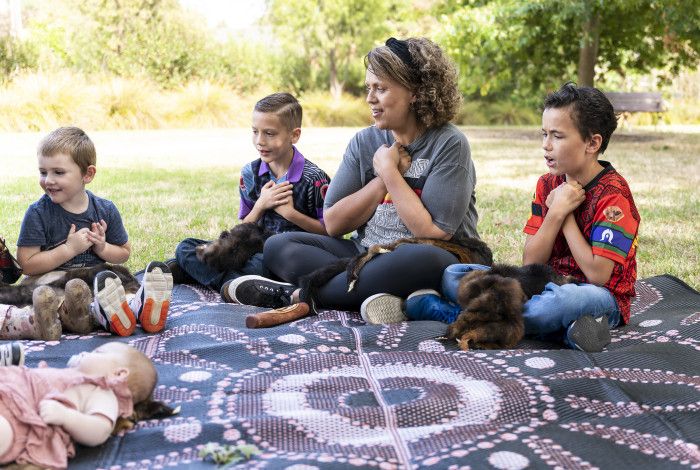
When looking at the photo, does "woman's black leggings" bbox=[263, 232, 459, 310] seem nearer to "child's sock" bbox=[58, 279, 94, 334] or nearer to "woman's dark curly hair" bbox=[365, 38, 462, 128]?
"woman's dark curly hair" bbox=[365, 38, 462, 128]

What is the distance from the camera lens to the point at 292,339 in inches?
138

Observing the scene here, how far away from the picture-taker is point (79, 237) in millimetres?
4062

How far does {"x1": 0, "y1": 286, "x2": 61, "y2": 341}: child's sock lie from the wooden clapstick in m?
0.80

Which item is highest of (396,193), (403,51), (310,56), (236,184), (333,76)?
(310,56)

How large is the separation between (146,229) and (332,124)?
15.6 m

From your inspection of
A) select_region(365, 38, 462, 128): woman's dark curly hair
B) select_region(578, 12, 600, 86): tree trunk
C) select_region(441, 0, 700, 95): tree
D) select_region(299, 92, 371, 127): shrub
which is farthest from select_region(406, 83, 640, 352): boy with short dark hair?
select_region(299, 92, 371, 127): shrub

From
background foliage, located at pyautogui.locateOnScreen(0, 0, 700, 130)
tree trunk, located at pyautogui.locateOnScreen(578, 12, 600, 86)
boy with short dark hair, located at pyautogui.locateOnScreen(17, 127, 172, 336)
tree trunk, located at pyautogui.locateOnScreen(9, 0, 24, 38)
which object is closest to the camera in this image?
boy with short dark hair, located at pyautogui.locateOnScreen(17, 127, 172, 336)

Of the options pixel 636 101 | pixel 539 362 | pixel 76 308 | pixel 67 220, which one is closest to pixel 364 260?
pixel 539 362

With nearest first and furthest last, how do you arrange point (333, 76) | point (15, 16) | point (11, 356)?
point (11, 356) < point (333, 76) < point (15, 16)

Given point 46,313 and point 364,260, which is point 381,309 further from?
point 46,313

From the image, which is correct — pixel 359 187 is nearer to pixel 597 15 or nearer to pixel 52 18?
pixel 597 15

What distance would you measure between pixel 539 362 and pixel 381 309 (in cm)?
86

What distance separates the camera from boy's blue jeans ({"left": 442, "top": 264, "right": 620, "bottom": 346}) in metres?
3.45

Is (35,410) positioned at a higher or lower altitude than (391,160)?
lower
